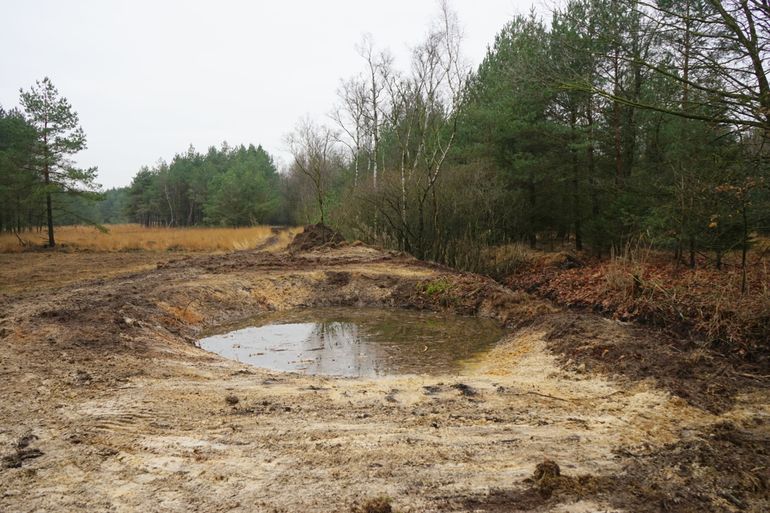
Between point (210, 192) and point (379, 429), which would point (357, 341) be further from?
point (210, 192)

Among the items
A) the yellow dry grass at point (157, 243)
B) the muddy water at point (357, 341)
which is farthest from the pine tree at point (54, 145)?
the muddy water at point (357, 341)

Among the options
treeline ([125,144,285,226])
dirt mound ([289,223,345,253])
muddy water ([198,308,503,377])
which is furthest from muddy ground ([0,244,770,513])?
treeline ([125,144,285,226])

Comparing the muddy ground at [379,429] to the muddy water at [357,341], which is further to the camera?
the muddy water at [357,341]

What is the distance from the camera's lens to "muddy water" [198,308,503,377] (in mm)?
7699

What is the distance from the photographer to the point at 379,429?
4.41 metres

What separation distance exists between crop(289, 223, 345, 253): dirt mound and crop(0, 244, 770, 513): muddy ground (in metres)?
12.6

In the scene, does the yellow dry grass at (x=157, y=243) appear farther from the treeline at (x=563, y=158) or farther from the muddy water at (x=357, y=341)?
the muddy water at (x=357, y=341)

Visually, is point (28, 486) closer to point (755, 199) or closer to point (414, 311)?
point (414, 311)

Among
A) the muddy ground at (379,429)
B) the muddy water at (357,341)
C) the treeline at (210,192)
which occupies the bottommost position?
the muddy water at (357,341)

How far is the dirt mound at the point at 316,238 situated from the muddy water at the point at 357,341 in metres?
8.73

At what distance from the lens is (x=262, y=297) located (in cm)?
1239

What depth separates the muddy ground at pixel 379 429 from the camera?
330 centimetres

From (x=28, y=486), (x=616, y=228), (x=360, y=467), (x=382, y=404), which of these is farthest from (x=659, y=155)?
(x=28, y=486)

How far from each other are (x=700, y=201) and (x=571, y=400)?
19.7 feet
